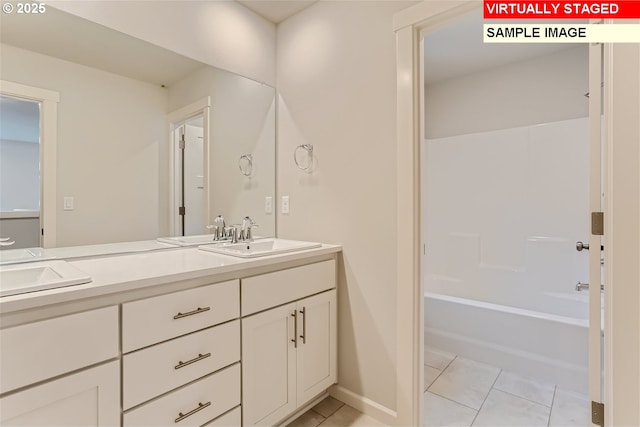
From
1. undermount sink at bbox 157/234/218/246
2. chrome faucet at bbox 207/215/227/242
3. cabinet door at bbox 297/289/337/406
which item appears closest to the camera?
cabinet door at bbox 297/289/337/406

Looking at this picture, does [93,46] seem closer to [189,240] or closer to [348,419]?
[189,240]

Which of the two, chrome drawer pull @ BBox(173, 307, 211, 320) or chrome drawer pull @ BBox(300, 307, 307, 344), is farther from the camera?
chrome drawer pull @ BBox(300, 307, 307, 344)

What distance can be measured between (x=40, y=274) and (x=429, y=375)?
219 centimetres

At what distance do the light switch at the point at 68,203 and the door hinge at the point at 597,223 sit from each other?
2.15m

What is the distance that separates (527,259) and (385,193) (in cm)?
191

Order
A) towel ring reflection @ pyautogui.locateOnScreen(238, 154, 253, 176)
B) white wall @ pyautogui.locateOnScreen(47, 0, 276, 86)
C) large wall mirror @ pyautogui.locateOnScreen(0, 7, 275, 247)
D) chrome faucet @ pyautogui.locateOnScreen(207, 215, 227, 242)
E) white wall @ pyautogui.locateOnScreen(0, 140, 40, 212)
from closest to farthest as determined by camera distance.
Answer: white wall @ pyautogui.locateOnScreen(0, 140, 40, 212)
large wall mirror @ pyautogui.locateOnScreen(0, 7, 275, 247)
white wall @ pyautogui.locateOnScreen(47, 0, 276, 86)
chrome faucet @ pyautogui.locateOnScreen(207, 215, 227, 242)
towel ring reflection @ pyautogui.locateOnScreen(238, 154, 253, 176)

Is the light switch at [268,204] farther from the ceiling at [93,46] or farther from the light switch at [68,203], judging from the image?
the light switch at [68,203]

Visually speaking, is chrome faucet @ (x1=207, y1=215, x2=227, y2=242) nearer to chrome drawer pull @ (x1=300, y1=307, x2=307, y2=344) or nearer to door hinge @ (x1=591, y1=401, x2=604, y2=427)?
chrome drawer pull @ (x1=300, y1=307, x2=307, y2=344)

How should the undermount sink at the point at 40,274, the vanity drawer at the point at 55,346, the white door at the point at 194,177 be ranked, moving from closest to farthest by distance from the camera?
1. the vanity drawer at the point at 55,346
2. the undermount sink at the point at 40,274
3. the white door at the point at 194,177

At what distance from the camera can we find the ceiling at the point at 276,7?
198 cm

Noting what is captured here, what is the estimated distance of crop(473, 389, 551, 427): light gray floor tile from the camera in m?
1.63

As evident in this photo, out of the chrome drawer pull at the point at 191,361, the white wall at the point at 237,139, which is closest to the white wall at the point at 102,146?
the white wall at the point at 237,139

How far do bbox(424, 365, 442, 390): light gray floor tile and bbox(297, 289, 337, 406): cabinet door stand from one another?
660 mm

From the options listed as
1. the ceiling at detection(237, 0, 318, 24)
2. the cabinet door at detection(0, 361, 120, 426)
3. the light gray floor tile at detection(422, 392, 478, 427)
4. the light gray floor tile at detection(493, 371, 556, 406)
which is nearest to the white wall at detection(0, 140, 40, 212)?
the cabinet door at detection(0, 361, 120, 426)
